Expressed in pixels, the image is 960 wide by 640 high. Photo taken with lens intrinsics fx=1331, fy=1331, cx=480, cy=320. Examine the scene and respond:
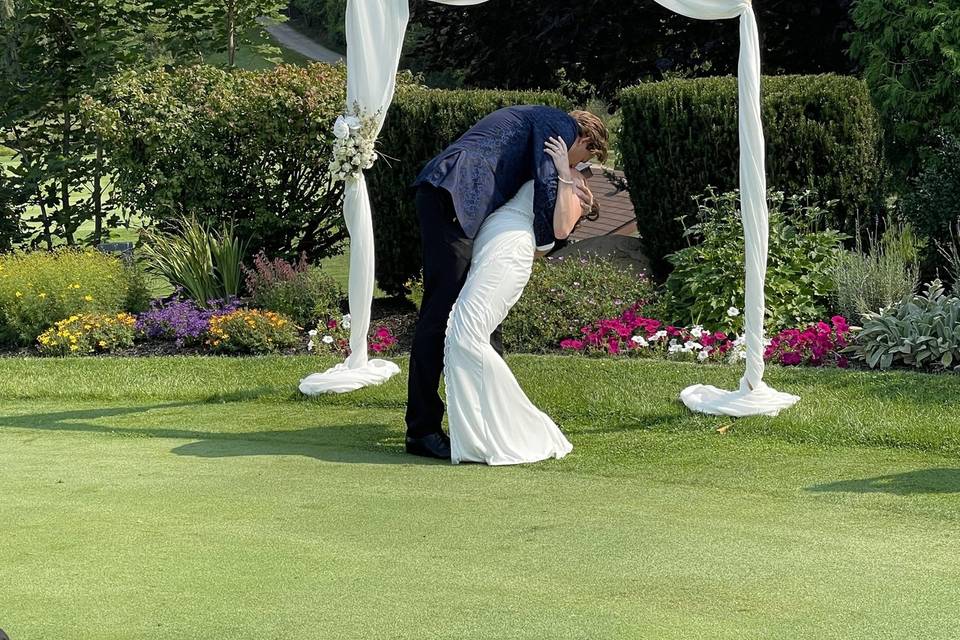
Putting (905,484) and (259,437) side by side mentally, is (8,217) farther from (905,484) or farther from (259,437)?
(905,484)

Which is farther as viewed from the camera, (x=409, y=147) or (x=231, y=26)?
(x=231, y=26)

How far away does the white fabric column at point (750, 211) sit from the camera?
276 inches

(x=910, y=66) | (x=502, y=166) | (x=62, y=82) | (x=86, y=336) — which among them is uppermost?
(x=62, y=82)

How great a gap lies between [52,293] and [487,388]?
5117 millimetres

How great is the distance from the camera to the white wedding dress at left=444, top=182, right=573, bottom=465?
21.5 feet

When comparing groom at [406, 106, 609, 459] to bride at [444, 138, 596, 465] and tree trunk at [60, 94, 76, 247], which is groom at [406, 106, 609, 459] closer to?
bride at [444, 138, 596, 465]

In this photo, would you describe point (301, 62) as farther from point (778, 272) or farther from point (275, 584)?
point (275, 584)

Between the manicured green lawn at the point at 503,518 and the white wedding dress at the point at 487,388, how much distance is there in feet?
0.47

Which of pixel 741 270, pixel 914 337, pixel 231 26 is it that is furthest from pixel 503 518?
pixel 231 26

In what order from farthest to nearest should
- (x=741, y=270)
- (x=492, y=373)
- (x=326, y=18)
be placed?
(x=326, y=18), (x=741, y=270), (x=492, y=373)

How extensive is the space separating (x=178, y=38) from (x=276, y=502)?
9.52 metres

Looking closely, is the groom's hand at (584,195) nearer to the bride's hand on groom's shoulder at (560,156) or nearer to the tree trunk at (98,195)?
the bride's hand on groom's shoulder at (560,156)

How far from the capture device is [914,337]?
26.1ft

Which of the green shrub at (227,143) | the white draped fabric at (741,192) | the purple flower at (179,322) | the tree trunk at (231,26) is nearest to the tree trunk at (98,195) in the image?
the green shrub at (227,143)
